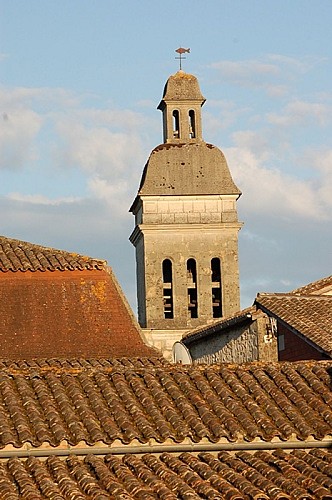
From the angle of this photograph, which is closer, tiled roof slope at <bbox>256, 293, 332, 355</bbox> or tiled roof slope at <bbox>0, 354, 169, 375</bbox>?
tiled roof slope at <bbox>0, 354, 169, 375</bbox>

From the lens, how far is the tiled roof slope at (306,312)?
24.4m

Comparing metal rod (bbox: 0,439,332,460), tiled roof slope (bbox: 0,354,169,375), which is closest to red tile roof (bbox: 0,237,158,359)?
tiled roof slope (bbox: 0,354,169,375)

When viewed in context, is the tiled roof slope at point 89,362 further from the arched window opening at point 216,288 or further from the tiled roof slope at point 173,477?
the arched window opening at point 216,288

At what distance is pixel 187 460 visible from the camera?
15.0 m

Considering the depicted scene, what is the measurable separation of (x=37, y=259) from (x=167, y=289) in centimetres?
3007

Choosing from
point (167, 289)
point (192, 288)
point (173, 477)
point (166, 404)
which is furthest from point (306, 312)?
point (167, 289)

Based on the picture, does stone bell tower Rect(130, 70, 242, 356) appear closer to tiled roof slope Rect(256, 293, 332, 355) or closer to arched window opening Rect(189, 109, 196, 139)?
arched window opening Rect(189, 109, 196, 139)

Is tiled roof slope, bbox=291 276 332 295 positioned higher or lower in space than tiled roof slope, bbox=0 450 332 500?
higher

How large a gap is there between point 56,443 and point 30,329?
810 centimetres

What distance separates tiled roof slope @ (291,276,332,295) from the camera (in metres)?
29.5

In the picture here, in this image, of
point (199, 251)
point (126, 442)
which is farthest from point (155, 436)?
point (199, 251)

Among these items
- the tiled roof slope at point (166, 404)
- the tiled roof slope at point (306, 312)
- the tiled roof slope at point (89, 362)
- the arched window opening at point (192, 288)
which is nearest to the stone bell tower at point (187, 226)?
the arched window opening at point (192, 288)

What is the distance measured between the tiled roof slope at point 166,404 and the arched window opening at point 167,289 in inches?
1397

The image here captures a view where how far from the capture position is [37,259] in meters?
24.3
